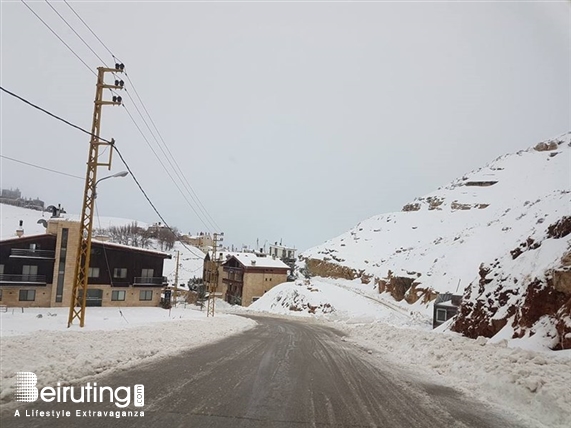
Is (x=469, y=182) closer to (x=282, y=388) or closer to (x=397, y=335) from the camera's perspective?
(x=397, y=335)

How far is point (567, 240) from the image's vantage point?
13.9 m

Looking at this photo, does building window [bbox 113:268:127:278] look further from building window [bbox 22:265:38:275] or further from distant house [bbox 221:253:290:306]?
distant house [bbox 221:253:290:306]

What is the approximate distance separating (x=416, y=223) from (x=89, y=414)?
122294 millimetres

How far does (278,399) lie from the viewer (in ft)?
26.2

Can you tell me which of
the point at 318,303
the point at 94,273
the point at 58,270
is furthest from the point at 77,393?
the point at 318,303

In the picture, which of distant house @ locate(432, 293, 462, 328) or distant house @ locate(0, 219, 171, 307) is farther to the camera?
distant house @ locate(0, 219, 171, 307)

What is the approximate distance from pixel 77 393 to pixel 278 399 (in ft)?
13.3

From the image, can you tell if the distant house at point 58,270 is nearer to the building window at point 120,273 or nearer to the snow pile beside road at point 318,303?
the building window at point 120,273

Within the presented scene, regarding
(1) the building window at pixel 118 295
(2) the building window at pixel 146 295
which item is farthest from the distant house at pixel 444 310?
(1) the building window at pixel 118 295

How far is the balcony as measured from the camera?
41594 mm

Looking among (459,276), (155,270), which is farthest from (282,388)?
(459,276)

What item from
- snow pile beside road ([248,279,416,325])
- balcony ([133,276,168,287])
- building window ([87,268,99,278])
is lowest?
snow pile beside road ([248,279,416,325])

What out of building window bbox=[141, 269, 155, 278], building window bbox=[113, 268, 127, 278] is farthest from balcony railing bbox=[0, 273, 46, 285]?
building window bbox=[141, 269, 155, 278]

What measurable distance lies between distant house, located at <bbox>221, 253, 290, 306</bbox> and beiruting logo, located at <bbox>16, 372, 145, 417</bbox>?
2513 inches
